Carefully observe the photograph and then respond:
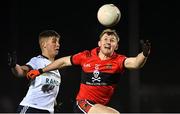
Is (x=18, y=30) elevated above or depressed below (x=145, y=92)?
above

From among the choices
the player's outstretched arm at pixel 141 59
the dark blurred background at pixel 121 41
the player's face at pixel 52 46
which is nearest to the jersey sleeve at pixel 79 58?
the player's outstretched arm at pixel 141 59

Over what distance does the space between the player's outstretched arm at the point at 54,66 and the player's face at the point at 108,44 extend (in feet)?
1.54

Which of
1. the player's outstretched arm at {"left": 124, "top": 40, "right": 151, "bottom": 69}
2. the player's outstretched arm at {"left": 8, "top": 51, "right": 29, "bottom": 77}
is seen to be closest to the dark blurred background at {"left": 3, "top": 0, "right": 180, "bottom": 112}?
the player's outstretched arm at {"left": 8, "top": 51, "right": 29, "bottom": 77}

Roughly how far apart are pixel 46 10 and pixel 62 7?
32cm

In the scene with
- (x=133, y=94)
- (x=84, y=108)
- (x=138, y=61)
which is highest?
(x=138, y=61)

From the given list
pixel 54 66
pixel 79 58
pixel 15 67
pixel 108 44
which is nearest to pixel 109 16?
pixel 108 44

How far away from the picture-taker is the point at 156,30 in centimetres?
1166

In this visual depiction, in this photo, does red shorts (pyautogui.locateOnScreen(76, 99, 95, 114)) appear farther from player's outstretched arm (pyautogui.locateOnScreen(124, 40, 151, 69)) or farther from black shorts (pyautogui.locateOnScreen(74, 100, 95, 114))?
player's outstretched arm (pyautogui.locateOnScreen(124, 40, 151, 69))

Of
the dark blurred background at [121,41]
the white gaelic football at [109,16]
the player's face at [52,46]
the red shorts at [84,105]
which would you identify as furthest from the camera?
the dark blurred background at [121,41]

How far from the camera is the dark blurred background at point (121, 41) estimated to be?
1130 centimetres

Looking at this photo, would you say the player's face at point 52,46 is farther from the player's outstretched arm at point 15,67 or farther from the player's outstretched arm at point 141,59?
the player's outstretched arm at point 141,59

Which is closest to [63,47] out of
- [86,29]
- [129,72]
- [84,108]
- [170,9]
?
[86,29]

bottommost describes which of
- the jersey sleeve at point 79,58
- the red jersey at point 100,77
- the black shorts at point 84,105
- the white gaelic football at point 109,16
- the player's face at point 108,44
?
the black shorts at point 84,105

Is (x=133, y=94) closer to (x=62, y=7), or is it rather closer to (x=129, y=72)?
(x=129, y=72)
